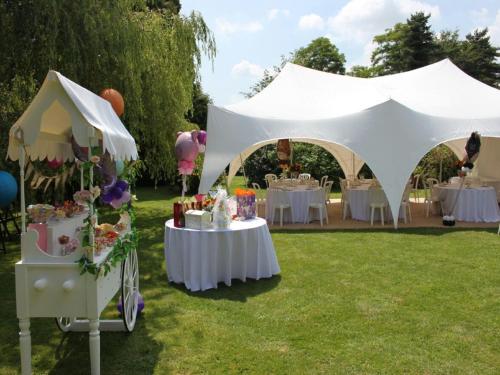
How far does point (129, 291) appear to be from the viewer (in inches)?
175

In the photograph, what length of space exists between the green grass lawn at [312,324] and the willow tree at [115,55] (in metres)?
3.24

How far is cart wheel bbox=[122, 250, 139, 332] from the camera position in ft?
13.8

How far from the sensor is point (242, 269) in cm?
595

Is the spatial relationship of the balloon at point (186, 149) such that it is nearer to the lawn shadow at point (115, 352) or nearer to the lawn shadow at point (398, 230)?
the lawn shadow at point (115, 352)

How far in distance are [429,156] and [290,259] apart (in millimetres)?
13197

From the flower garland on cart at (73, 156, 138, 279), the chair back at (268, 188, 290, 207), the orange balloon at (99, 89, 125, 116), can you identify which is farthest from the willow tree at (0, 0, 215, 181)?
the flower garland on cart at (73, 156, 138, 279)

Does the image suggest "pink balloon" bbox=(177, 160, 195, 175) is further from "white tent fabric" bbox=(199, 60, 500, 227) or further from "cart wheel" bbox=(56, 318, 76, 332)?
"white tent fabric" bbox=(199, 60, 500, 227)

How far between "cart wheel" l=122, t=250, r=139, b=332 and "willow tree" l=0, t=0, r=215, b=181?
3.97 meters

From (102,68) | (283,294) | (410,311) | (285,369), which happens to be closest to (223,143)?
(102,68)

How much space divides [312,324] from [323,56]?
126ft

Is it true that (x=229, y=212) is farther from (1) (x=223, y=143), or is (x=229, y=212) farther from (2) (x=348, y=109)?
(2) (x=348, y=109)

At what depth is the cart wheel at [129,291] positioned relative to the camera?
166 inches

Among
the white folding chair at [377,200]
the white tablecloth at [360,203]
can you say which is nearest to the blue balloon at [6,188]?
the white folding chair at [377,200]

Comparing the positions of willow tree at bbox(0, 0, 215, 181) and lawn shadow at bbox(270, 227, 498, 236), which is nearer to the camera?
willow tree at bbox(0, 0, 215, 181)
